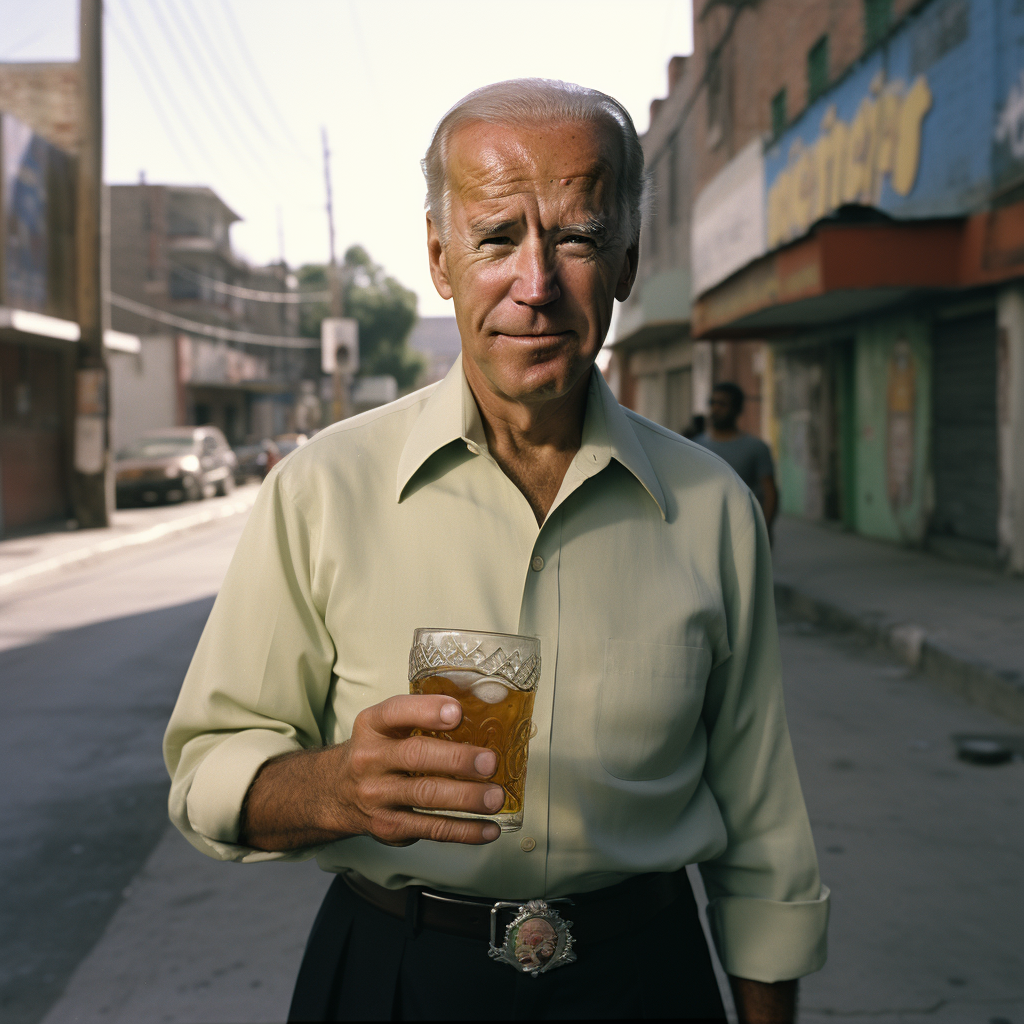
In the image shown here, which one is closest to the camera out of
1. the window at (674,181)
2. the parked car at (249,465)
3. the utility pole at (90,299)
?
the utility pole at (90,299)

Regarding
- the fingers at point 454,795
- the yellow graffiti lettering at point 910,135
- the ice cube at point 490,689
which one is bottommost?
the fingers at point 454,795

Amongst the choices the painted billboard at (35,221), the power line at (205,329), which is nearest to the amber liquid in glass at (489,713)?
the painted billboard at (35,221)

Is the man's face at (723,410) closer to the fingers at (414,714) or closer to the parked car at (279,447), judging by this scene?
the fingers at (414,714)

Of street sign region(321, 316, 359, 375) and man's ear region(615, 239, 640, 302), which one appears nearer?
man's ear region(615, 239, 640, 302)

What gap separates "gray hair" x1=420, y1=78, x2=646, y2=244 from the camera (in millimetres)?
1537

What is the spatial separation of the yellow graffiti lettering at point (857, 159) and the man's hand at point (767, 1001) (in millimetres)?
11124

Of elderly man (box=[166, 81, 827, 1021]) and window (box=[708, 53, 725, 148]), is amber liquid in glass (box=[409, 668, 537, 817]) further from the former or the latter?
window (box=[708, 53, 725, 148])

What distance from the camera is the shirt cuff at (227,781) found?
1391 mm

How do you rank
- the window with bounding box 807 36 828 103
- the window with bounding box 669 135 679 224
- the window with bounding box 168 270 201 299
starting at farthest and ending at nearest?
the window with bounding box 168 270 201 299 → the window with bounding box 669 135 679 224 → the window with bounding box 807 36 828 103

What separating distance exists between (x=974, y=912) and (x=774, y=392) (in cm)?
1611

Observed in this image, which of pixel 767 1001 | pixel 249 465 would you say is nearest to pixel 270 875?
pixel 767 1001

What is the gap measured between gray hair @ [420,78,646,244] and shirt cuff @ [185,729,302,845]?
76 cm

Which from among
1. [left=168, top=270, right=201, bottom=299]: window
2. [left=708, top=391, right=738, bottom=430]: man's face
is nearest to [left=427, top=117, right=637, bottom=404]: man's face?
[left=708, top=391, right=738, bottom=430]: man's face

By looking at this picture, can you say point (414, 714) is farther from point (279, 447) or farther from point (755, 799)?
point (279, 447)
